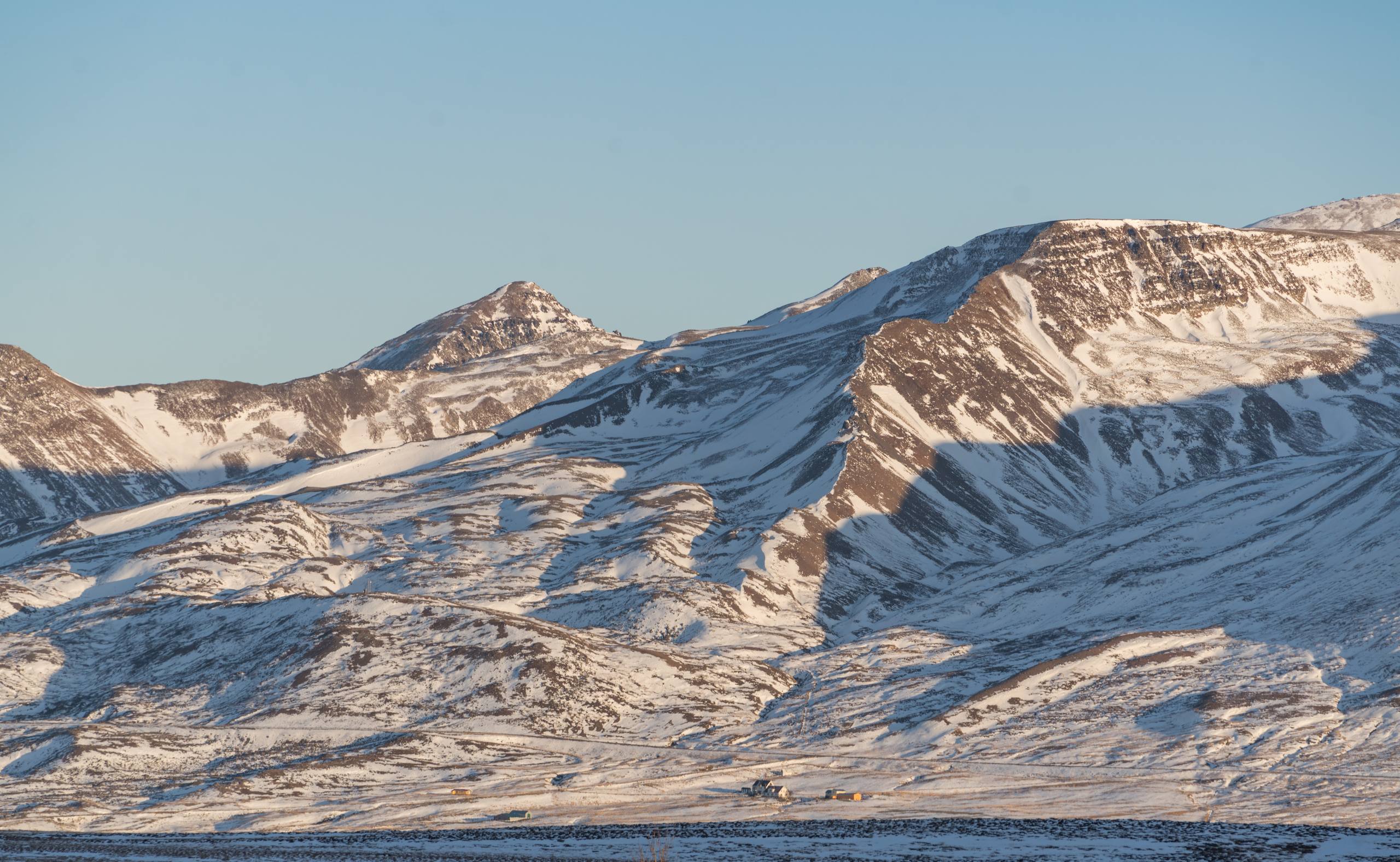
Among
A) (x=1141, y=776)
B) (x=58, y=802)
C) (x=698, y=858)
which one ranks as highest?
(x=58, y=802)

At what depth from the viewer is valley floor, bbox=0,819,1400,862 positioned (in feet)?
312

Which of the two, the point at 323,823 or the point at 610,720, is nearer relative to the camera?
the point at 323,823

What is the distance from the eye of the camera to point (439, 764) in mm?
152125

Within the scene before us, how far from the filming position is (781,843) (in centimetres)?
10119

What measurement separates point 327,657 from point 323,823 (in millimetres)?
74057

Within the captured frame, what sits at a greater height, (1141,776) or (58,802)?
(58,802)

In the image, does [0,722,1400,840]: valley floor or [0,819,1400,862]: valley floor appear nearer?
[0,819,1400,862]: valley floor

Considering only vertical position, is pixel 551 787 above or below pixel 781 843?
above

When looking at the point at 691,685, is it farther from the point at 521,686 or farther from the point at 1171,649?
the point at 1171,649

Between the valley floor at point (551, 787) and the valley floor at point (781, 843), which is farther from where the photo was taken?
the valley floor at point (551, 787)

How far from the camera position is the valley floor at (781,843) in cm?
9506

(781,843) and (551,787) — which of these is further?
(551,787)

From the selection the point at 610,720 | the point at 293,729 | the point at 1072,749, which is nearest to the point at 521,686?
the point at 610,720

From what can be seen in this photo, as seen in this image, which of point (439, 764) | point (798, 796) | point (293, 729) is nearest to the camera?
point (798, 796)
